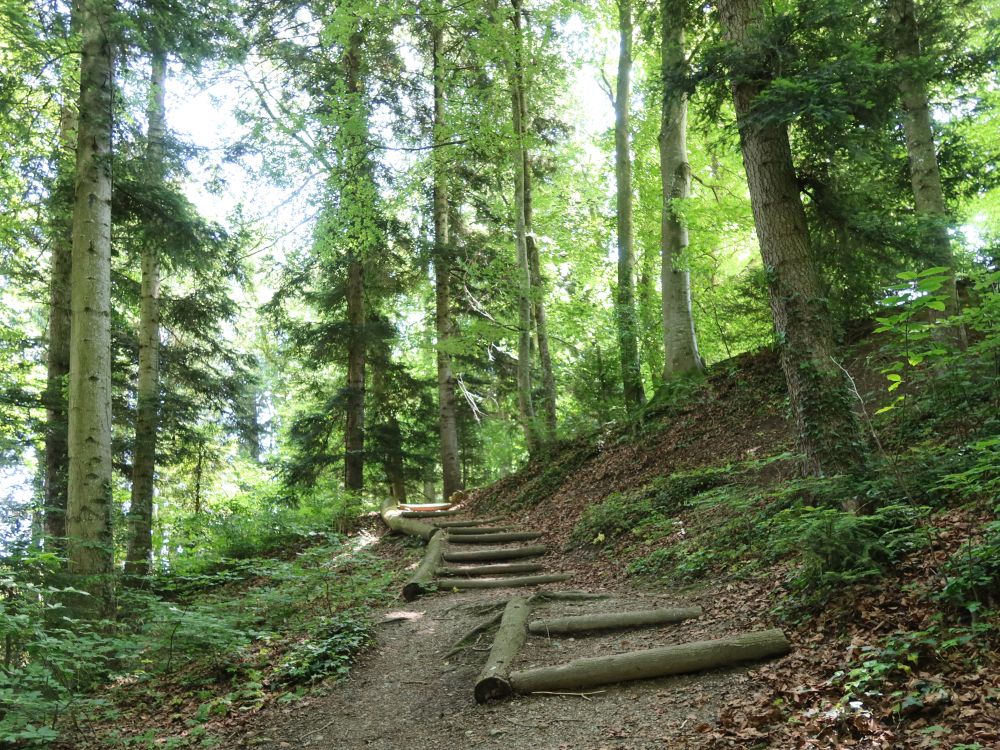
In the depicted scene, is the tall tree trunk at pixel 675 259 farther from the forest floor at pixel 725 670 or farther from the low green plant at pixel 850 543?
the low green plant at pixel 850 543

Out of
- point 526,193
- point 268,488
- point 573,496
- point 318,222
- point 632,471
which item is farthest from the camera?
point 268,488

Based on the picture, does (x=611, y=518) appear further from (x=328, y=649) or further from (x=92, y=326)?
(x=92, y=326)

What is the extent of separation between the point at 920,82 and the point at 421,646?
8.83m

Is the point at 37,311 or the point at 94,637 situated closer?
the point at 94,637

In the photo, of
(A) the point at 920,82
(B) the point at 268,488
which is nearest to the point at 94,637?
(A) the point at 920,82

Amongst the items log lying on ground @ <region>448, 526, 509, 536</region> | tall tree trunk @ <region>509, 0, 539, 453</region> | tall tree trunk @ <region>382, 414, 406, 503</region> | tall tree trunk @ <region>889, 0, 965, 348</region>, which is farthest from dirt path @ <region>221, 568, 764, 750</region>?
tall tree trunk @ <region>382, 414, 406, 503</region>

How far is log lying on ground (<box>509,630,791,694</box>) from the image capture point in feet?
14.5

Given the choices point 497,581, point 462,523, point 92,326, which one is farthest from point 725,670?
point 462,523

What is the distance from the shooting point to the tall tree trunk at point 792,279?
18.3 ft

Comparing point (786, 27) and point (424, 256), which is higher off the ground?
point (424, 256)

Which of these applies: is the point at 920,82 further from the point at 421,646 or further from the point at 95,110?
the point at 95,110

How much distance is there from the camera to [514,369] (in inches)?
733

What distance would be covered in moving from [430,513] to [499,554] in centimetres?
475

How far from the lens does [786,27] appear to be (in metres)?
5.75
